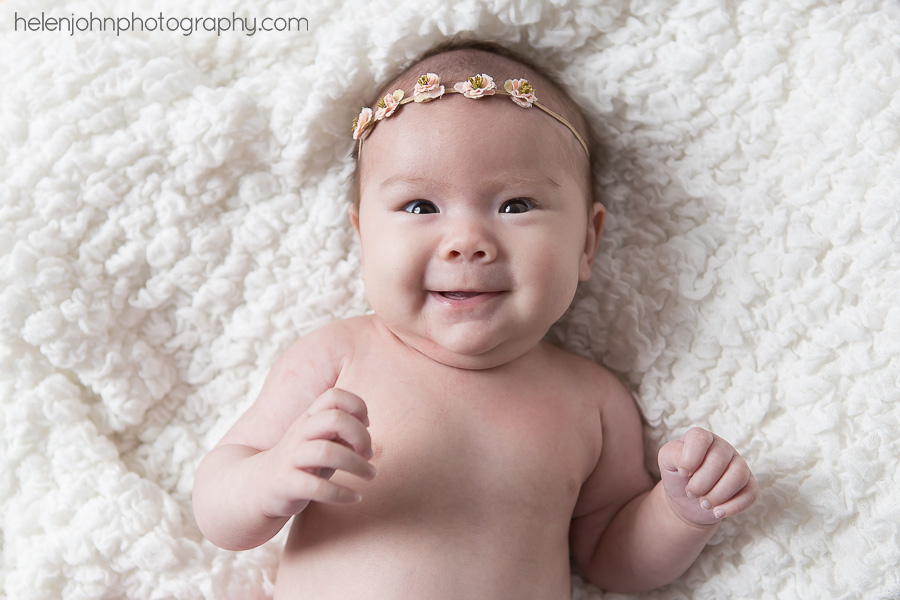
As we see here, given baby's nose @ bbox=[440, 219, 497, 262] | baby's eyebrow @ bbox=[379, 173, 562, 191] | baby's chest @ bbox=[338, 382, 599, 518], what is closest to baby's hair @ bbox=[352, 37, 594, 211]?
baby's eyebrow @ bbox=[379, 173, 562, 191]

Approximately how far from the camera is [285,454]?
3.86 feet

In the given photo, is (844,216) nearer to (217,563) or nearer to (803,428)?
(803,428)

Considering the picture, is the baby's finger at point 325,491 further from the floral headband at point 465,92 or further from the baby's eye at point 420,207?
the floral headband at point 465,92

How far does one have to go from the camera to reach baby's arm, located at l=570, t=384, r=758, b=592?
1.30 metres

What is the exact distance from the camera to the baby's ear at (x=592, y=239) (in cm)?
153

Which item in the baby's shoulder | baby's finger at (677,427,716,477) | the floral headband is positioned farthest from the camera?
the baby's shoulder

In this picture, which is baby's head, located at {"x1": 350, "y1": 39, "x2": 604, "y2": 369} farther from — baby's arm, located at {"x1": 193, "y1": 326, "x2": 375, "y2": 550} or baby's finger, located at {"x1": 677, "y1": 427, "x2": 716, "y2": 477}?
baby's finger, located at {"x1": 677, "y1": 427, "x2": 716, "y2": 477}

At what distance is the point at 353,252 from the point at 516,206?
16.0 inches

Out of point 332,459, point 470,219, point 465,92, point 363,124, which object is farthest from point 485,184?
point 332,459

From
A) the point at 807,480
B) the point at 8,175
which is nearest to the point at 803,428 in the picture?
the point at 807,480

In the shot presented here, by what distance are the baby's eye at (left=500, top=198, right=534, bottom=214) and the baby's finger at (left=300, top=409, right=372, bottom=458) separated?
45 cm

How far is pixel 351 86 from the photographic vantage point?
1.56 meters

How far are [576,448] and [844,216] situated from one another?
641 mm

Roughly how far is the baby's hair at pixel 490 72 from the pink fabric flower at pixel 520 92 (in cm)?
4
